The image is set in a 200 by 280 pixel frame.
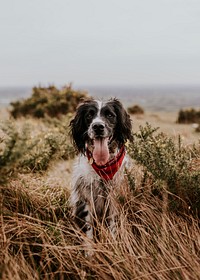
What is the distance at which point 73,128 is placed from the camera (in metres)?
4.41

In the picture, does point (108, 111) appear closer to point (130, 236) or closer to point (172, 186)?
point (172, 186)

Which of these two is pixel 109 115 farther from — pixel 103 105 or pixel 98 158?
pixel 98 158

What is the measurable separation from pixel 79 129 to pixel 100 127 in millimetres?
478

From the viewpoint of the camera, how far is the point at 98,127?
3.92 meters

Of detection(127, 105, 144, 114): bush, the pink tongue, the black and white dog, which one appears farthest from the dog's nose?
detection(127, 105, 144, 114): bush

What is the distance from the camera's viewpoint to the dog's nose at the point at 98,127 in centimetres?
391

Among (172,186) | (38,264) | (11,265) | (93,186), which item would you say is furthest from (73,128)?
(11,265)

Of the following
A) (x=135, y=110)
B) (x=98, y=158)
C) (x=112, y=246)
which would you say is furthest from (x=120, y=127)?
(x=135, y=110)

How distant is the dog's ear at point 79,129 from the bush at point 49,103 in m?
11.4

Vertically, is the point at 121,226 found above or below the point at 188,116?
above

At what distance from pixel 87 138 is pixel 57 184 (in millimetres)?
1069

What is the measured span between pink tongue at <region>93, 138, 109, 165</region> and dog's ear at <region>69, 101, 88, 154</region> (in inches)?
12.0

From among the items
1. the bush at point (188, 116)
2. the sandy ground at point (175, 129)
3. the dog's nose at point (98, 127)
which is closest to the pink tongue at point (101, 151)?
the dog's nose at point (98, 127)

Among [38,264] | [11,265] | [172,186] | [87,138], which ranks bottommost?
[38,264]
